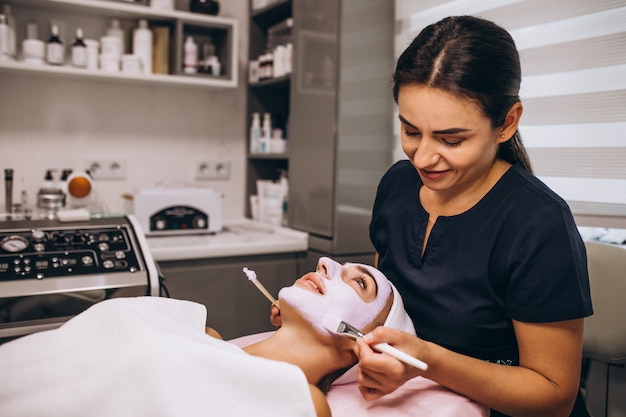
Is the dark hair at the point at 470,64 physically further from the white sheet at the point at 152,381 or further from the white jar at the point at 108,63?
the white jar at the point at 108,63

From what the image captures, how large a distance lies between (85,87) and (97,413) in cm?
202

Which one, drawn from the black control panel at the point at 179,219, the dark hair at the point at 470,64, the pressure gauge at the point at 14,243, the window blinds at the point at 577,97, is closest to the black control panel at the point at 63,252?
the pressure gauge at the point at 14,243

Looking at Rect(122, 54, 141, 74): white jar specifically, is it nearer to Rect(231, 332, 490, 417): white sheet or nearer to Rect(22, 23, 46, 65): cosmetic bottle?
Rect(22, 23, 46, 65): cosmetic bottle

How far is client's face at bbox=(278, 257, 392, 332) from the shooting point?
1.14m

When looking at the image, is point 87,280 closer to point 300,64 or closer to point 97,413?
point 97,413

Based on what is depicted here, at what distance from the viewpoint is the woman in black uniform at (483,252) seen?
3.39ft

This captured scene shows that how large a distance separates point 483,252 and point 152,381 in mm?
696

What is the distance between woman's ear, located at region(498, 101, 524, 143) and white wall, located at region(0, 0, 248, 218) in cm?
194

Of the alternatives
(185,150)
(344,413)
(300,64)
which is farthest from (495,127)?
(185,150)

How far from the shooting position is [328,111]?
2324 mm

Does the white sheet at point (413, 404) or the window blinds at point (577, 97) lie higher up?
the window blinds at point (577, 97)

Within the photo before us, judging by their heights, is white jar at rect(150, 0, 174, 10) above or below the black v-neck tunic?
above

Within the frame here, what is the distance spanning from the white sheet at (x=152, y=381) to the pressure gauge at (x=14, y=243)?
86cm

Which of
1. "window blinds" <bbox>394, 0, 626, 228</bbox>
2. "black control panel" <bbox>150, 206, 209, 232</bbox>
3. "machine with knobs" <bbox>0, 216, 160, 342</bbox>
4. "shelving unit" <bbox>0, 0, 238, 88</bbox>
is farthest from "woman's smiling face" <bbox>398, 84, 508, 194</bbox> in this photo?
"shelving unit" <bbox>0, 0, 238, 88</bbox>
